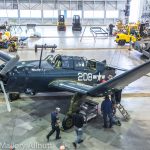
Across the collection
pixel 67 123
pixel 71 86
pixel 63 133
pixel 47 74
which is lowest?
pixel 63 133

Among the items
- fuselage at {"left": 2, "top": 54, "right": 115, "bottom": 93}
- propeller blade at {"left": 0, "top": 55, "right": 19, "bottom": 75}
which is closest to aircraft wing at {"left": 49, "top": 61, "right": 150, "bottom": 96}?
fuselage at {"left": 2, "top": 54, "right": 115, "bottom": 93}

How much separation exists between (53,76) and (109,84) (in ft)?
12.5

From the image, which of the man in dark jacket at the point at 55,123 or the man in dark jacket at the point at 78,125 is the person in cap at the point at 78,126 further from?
Answer: the man in dark jacket at the point at 55,123

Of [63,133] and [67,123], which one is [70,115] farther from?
[63,133]

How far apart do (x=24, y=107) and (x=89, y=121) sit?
334 centimetres

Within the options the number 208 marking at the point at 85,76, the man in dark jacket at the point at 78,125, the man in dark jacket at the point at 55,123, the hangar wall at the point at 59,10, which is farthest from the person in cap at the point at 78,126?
the hangar wall at the point at 59,10

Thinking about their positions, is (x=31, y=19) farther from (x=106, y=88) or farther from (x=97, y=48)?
(x=106, y=88)

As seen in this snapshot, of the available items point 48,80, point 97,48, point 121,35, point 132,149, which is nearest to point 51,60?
point 48,80

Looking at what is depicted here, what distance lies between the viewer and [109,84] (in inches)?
A: 407

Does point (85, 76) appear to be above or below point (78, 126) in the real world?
above

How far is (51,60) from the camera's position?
14234 mm

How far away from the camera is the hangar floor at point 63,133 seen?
10.7 metres

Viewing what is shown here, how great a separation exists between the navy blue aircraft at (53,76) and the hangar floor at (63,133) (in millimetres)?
919

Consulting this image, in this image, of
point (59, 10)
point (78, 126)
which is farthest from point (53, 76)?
point (59, 10)
